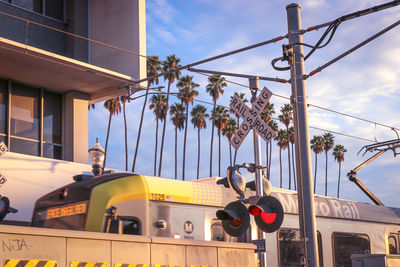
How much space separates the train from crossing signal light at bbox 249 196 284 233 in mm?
956

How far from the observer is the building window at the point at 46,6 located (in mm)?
22391

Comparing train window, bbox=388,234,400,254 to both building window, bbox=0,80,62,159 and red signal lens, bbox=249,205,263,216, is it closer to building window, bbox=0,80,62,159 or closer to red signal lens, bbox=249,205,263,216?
red signal lens, bbox=249,205,263,216

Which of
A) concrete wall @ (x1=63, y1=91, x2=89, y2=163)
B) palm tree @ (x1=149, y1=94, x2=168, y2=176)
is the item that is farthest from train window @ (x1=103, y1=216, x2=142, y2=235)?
palm tree @ (x1=149, y1=94, x2=168, y2=176)

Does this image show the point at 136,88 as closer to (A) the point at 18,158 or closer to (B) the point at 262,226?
(A) the point at 18,158

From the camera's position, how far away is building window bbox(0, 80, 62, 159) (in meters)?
21.5

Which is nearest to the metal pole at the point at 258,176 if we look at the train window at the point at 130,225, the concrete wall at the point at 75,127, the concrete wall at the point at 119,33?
the train window at the point at 130,225

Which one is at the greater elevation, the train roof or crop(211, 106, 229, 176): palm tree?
crop(211, 106, 229, 176): palm tree

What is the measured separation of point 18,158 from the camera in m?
18.8

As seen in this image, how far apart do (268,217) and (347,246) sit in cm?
678

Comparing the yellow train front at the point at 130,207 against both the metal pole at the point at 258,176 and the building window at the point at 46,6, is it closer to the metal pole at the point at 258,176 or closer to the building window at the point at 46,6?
the metal pole at the point at 258,176

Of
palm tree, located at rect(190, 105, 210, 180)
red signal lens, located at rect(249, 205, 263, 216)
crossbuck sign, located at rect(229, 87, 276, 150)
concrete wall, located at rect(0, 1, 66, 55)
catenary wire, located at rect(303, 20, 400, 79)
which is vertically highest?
palm tree, located at rect(190, 105, 210, 180)

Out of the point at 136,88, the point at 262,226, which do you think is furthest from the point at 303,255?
the point at 136,88

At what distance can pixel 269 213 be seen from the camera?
11.0m

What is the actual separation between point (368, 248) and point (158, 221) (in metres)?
8.10
